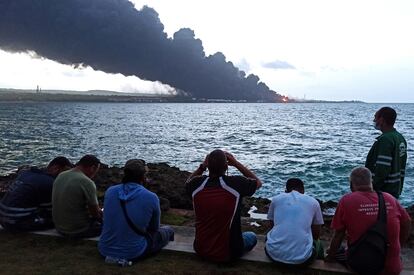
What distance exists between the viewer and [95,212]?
712 cm

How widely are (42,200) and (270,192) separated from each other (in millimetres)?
13478

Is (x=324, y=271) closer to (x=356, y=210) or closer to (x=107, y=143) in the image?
(x=356, y=210)

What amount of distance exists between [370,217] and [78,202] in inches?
177

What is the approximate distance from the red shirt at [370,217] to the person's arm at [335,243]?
0.67ft

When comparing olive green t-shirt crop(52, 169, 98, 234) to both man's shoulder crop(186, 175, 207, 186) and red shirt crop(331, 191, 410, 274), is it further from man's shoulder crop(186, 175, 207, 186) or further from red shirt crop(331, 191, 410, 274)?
red shirt crop(331, 191, 410, 274)

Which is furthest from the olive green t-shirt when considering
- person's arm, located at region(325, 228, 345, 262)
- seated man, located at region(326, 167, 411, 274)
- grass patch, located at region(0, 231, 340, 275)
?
seated man, located at region(326, 167, 411, 274)

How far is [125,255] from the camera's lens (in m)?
6.11

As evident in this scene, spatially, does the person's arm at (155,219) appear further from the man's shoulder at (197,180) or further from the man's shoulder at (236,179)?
the man's shoulder at (236,179)

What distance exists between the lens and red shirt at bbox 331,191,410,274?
529 centimetres

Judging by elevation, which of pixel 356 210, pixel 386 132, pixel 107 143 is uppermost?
pixel 386 132

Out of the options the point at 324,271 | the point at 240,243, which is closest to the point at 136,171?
the point at 240,243

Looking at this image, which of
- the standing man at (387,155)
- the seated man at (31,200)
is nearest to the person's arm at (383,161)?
the standing man at (387,155)

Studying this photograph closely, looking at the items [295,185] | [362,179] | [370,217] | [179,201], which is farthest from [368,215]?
[179,201]

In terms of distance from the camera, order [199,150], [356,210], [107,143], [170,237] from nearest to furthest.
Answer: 1. [356,210]
2. [170,237]
3. [199,150]
4. [107,143]
